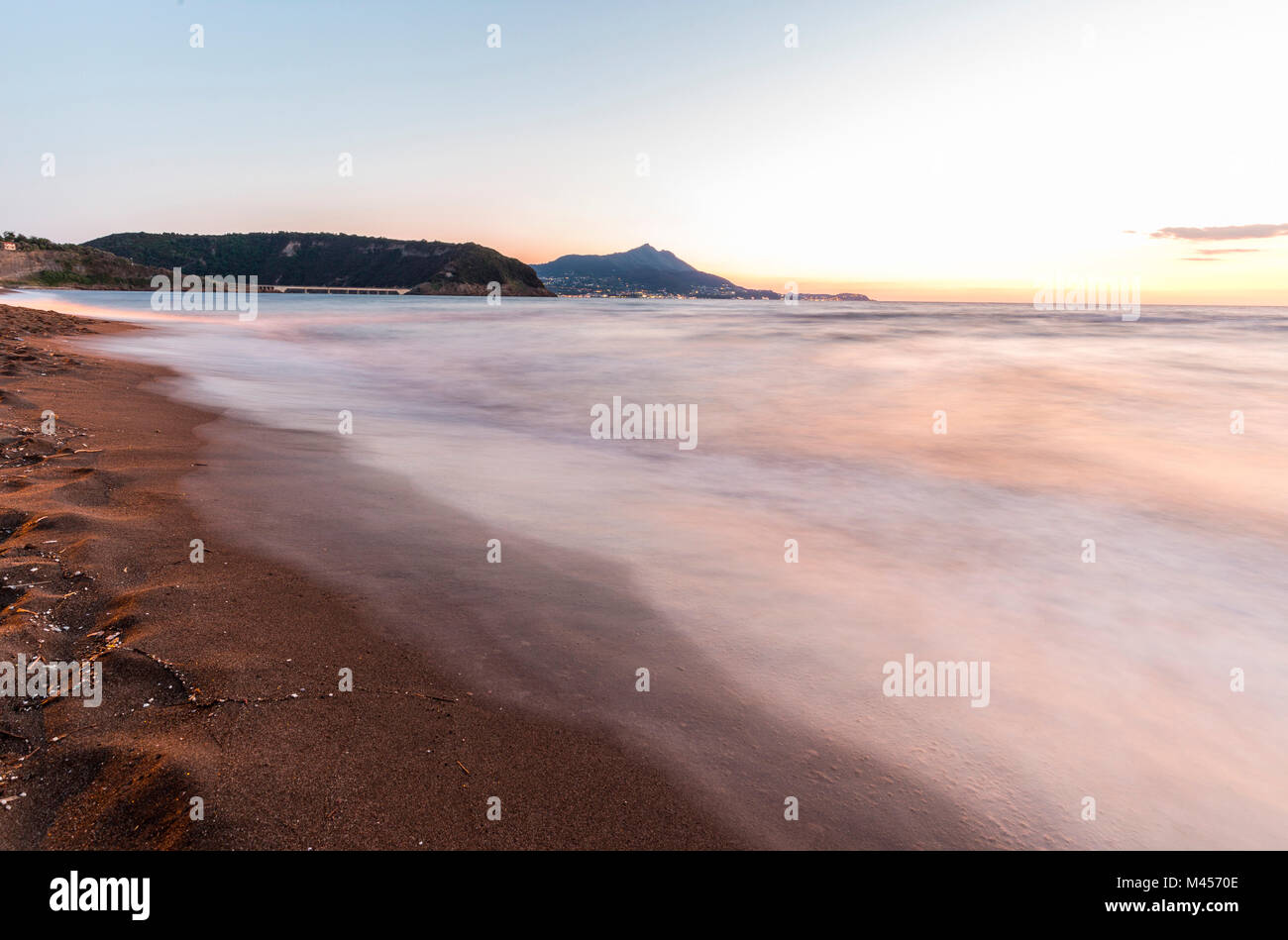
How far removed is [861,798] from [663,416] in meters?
10.5

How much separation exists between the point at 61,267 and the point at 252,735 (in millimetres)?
128565

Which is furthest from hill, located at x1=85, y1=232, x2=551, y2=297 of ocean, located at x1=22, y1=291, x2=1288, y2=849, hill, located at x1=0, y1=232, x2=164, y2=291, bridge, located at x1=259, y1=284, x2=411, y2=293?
ocean, located at x1=22, y1=291, x2=1288, y2=849

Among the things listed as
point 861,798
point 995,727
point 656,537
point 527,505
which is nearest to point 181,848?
point 861,798

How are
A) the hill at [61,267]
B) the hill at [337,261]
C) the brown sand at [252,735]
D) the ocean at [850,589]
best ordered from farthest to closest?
the hill at [337,261], the hill at [61,267], the ocean at [850,589], the brown sand at [252,735]

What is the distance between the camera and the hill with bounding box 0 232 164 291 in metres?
86.8

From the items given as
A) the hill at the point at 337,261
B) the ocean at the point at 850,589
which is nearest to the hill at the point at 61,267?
the hill at the point at 337,261

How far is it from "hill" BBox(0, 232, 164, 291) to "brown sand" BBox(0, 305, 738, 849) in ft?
375

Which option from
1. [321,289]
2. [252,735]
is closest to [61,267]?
[321,289]

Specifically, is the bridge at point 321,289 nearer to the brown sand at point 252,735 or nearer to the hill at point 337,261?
the hill at point 337,261

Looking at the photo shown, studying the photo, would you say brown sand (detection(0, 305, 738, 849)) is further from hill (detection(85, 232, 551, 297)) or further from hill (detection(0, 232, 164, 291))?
hill (detection(85, 232, 551, 297))

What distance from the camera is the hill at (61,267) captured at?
3418 inches

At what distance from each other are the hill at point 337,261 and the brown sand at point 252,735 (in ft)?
511

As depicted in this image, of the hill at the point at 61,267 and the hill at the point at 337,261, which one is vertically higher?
the hill at the point at 337,261
